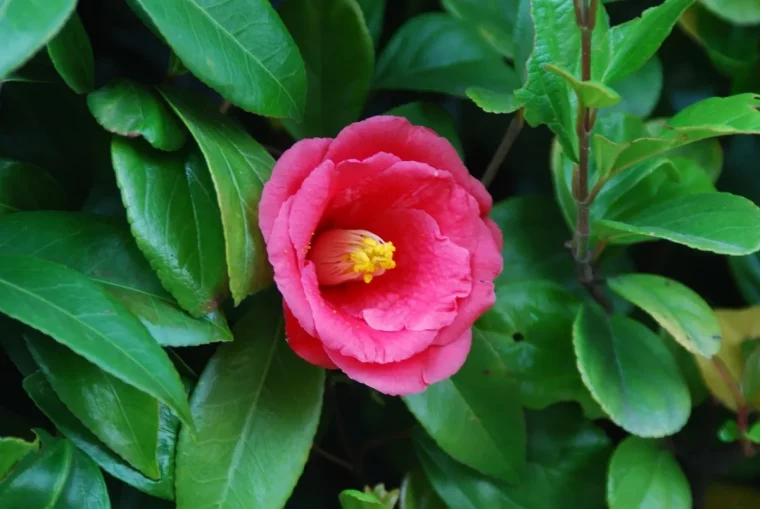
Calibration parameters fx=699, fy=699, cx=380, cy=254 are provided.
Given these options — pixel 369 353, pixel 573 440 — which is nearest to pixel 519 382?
pixel 573 440

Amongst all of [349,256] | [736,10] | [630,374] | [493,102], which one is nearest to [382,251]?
[349,256]

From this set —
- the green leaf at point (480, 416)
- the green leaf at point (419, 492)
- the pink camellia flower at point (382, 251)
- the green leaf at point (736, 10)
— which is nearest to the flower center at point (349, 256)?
the pink camellia flower at point (382, 251)

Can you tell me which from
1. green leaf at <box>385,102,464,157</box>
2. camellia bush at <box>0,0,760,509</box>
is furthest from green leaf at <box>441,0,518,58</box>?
green leaf at <box>385,102,464,157</box>

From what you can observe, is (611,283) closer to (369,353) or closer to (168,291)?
(369,353)

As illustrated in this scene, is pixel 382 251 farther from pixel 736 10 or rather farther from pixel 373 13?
pixel 736 10

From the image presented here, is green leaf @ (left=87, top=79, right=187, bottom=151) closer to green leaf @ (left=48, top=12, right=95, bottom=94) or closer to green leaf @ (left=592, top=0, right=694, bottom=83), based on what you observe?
green leaf @ (left=48, top=12, right=95, bottom=94)

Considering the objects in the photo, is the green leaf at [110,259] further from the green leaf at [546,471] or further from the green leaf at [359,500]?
the green leaf at [546,471]
